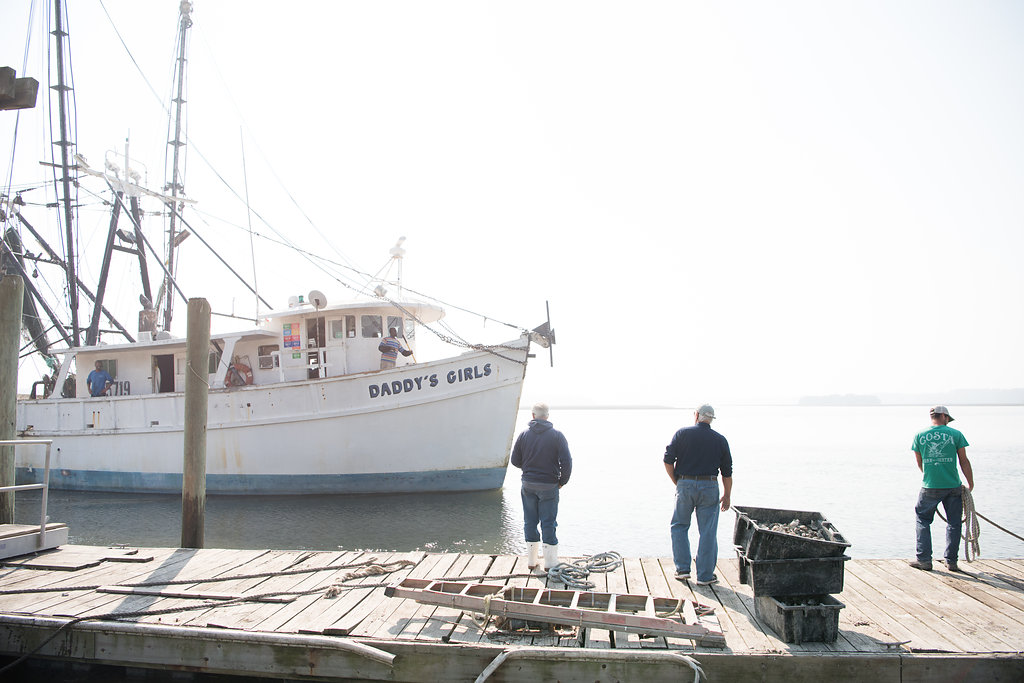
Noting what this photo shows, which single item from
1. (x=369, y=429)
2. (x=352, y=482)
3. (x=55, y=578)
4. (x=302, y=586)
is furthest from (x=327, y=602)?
(x=352, y=482)

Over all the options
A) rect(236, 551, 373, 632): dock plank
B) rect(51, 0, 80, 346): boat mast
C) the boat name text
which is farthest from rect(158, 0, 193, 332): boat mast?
rect(236, 551, 373, 632): dock plank

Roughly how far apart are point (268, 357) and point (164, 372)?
3.38 m

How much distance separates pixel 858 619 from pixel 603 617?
6.07 ft

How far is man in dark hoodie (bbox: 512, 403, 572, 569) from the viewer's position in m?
5.79

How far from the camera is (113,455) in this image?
56.8ft

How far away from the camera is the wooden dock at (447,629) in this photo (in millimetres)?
3959

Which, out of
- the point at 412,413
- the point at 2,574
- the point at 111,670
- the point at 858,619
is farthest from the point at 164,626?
the point at 412,413

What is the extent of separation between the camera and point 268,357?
16.5m

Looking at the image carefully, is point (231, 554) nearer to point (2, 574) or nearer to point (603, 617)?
point (2, 574)

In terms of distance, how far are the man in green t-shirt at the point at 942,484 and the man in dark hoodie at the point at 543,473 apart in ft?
10.5

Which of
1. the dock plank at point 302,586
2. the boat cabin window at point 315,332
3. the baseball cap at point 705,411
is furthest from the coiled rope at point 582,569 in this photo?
the boat cabin window at point 315,332

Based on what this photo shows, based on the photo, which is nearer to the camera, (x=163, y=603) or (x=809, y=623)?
(x=809, y=623)

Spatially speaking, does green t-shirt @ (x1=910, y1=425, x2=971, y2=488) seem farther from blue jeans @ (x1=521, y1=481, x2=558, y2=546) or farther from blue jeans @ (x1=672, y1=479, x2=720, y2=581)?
blue jeans @ (x1=521, y1=481, x2=558, y2=546)

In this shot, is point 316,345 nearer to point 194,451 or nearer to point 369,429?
point 369,429
